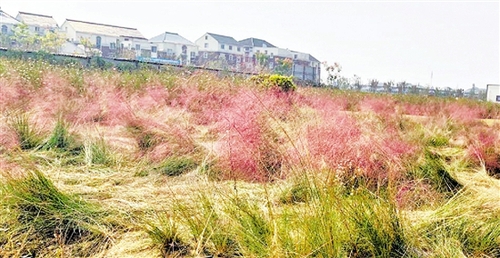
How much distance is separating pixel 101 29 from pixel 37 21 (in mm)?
7419

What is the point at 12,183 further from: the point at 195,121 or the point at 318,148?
the point at 195,121

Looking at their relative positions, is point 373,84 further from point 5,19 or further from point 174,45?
point 5,19

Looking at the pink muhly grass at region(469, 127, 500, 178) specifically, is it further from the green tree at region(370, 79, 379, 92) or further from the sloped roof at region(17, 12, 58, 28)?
the sloped roof at region(17, 12, 58, 28)

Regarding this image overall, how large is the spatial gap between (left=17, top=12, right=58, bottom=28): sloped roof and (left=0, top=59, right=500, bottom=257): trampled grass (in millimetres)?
49695

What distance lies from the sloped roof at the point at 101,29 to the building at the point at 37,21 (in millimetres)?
2217

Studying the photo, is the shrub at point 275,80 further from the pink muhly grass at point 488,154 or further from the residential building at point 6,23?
the residential building at point 6,23

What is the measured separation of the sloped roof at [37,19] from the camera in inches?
1909

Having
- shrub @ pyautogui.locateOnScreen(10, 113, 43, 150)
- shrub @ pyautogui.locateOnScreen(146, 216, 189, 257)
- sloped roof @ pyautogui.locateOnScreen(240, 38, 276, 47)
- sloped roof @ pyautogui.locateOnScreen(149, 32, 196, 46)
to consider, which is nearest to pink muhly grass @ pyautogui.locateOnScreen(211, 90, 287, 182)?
shrub @ pyautogui.locateOnScreen(146, 216, 189, 257)

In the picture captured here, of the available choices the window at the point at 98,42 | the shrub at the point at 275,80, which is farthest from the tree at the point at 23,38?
the shrub at the point at 275,80

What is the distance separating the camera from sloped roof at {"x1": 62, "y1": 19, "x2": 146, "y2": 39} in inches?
1903

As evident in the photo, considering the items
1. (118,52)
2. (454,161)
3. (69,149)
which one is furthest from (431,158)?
(118,52)

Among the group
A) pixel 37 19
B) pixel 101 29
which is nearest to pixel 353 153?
pixel 101 29

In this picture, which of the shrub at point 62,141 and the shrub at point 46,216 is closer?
the shrub at point 46,216

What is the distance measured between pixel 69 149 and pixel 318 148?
2099 millimetres
